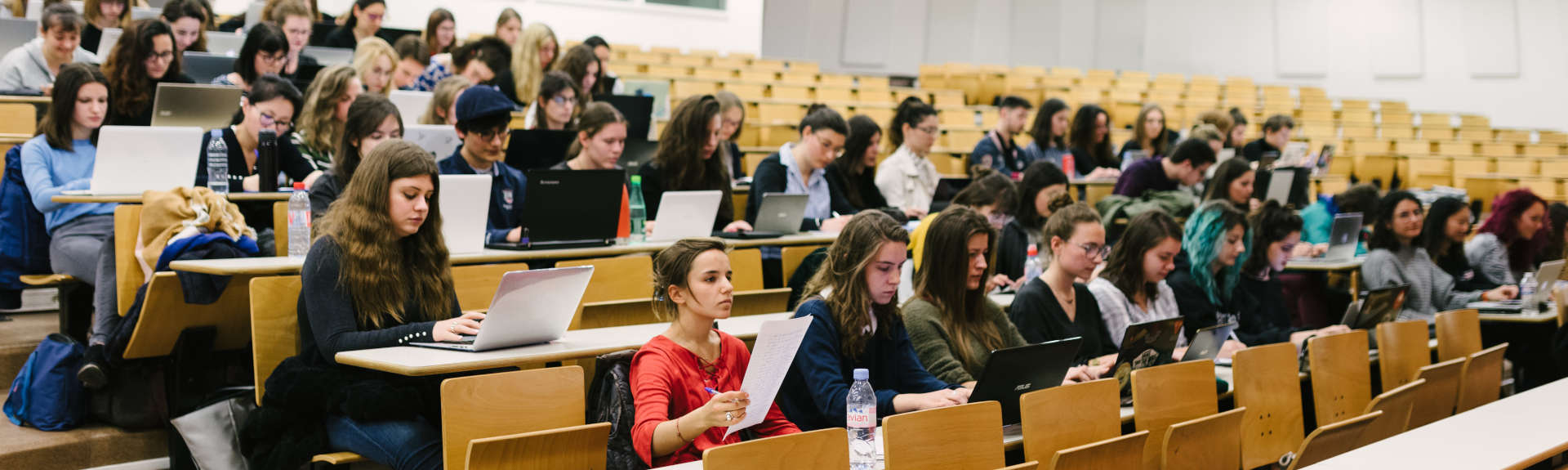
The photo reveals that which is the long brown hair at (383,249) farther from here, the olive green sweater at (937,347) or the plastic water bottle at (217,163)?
the plastic water bottle at (217,163)

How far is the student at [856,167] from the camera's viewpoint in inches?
232

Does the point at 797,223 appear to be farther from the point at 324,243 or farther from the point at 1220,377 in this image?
the point at 324,243

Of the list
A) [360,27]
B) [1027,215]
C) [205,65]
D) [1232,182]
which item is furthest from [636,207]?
[360,27]

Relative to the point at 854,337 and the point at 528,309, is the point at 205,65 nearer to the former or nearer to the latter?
the point at 528,309

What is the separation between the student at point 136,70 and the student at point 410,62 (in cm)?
191

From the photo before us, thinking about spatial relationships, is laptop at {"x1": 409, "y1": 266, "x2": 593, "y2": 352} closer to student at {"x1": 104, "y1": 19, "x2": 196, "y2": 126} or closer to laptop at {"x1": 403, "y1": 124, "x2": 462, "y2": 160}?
laptop at {"x1": 403, "y1": 124, "x2": 462, "y2": 160}

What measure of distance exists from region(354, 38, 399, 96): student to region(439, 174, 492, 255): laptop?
2565 millimetres

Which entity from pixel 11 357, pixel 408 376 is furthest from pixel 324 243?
pixel 11 357

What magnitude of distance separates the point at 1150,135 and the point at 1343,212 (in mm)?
1682

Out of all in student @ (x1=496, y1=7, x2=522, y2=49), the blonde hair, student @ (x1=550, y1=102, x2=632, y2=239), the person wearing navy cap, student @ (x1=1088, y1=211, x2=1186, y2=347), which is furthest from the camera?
student @ (x1=496, y1=7, x2=522, y2=49)

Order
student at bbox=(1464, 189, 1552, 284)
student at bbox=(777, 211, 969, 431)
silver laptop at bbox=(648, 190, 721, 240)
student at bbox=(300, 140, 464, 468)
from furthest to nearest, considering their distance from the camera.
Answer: student at bbox=(1464, 189, 1552, 284) < silver laptop at bbox=(648, 190, 721, 240) < student at bbox=(777, 211, 969, 431) < student at bbox=(300, 140, 464, 468)

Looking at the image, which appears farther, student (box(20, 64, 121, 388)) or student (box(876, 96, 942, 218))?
student (box(876, 96, 942, 218))

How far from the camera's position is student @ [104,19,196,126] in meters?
5.17

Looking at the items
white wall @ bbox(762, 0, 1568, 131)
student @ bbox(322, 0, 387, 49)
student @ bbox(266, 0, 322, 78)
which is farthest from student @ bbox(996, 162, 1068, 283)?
white wall @ bbox(762, 0, 1568, 131)
